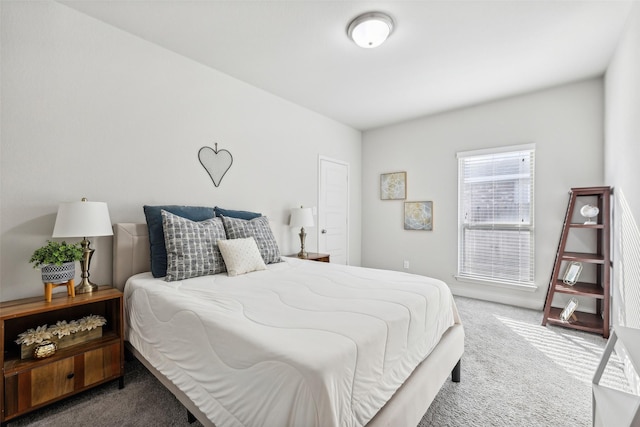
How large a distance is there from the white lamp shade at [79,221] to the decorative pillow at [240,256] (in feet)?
2.66

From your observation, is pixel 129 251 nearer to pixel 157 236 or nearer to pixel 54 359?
pixel 157 236

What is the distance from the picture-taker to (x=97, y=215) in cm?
193

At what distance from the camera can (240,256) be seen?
233 cm

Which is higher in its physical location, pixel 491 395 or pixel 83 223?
pixel 83 223

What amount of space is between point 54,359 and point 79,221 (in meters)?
0.82

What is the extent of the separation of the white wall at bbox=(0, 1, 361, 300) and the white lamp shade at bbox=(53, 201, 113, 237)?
326mm

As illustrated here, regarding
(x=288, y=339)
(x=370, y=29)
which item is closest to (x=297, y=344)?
(x=288, y=339)

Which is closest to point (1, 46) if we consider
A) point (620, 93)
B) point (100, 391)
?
point (100, 391)

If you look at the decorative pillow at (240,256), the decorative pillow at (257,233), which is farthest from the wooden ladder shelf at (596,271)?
the decorative pillow at (240,256)

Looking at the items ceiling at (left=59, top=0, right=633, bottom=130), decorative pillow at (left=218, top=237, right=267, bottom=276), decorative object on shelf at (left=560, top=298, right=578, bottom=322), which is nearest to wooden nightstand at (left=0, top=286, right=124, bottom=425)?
decorative pillow at (left=218, top=237, right=267, bottom=276)

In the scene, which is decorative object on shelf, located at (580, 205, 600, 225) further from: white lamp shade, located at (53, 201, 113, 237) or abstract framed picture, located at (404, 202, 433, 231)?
white lamp shade, located at (53, 201, 113, 237)

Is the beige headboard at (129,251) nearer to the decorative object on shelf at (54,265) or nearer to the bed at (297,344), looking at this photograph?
the bed at (297,344)

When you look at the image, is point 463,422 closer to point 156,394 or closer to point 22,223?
point 156,394

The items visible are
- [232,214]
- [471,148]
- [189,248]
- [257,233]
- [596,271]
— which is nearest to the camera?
[189,248]
